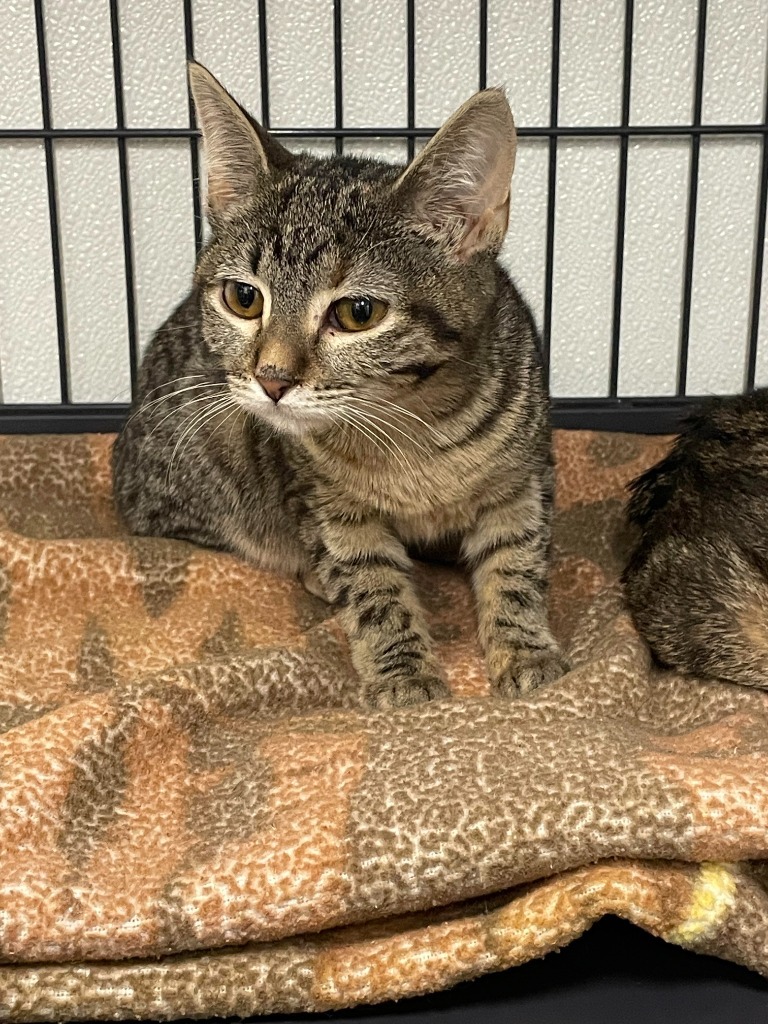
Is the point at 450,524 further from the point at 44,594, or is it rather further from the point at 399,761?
the point at 44,594

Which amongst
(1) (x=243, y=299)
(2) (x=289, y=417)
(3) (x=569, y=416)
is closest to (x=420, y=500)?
(2) (x=289, y=417)

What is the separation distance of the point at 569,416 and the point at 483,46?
745 mm

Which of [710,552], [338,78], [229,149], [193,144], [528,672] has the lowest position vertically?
[528,672]

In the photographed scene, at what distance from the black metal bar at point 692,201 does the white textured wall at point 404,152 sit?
0.08m

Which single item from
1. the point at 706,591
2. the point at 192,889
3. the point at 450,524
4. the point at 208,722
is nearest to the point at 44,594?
the point at 208,722

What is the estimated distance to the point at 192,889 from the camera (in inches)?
38.8

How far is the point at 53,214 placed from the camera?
2.04 meters

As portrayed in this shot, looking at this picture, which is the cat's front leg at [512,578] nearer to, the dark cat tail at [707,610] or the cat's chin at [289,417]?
the dark cat tail at [707,610]

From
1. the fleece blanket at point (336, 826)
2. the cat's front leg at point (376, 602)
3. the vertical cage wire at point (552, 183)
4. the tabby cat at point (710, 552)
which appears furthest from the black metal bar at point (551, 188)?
the fleece blanket at point (336, 826)

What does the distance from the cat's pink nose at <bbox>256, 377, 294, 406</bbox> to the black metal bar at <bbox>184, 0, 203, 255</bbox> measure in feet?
2.33

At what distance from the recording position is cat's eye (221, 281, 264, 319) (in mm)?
1364

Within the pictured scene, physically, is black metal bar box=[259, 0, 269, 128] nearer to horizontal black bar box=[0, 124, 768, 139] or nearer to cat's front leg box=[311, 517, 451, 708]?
horizontal black bar box=[0, 124, 768, 139]

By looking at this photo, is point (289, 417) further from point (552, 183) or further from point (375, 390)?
point (552, 183)

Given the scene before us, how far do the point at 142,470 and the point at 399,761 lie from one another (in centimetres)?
87
